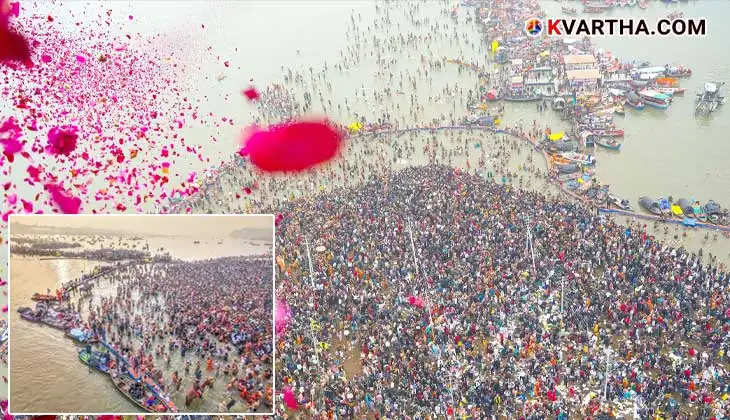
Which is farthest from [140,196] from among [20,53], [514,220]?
[514,220]

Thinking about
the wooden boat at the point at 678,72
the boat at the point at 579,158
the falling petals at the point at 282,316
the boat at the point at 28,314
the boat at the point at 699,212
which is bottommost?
the falling petals at the point at 282,316

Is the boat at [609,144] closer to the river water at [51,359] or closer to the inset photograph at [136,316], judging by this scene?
the inset photograph at [136,316]

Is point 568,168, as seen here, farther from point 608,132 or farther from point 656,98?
point 656,98

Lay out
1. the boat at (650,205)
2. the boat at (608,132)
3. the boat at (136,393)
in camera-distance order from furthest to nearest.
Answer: the boat at (608,132), the boat at (650,205), the boat at (136,393)

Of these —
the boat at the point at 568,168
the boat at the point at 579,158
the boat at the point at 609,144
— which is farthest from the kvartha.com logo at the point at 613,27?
the boat at the point at 568,168

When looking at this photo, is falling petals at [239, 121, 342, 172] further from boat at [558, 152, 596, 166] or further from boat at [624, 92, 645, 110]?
boat at [624, 92, 645, 110]

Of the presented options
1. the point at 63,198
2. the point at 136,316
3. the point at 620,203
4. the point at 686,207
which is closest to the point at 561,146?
the point at 620,203

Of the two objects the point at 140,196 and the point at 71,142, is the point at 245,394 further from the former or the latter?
the point at 71,142

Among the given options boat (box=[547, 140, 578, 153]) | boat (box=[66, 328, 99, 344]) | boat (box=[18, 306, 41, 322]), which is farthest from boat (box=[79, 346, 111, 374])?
boat (box=[547, 140, 578, 153])
